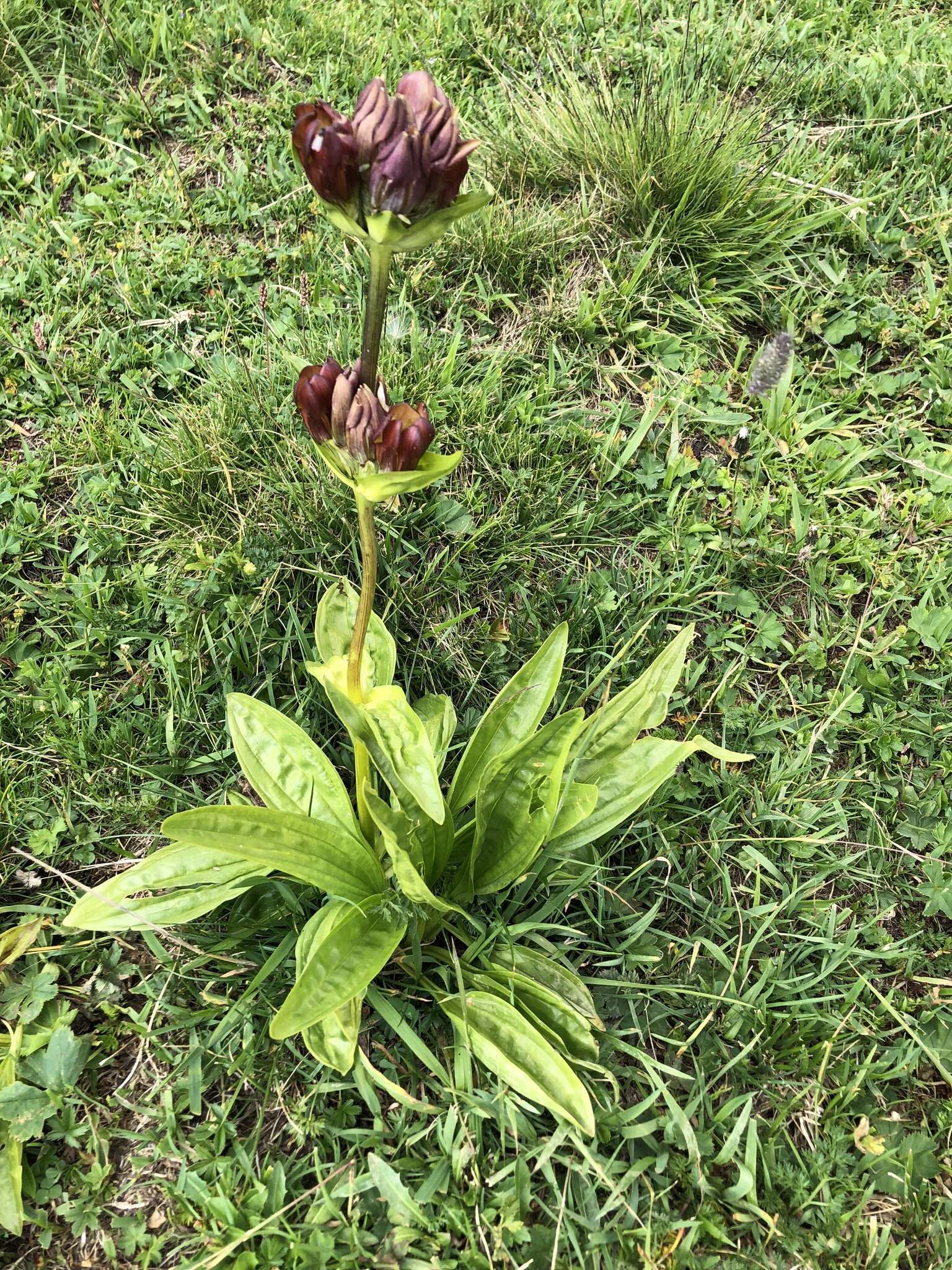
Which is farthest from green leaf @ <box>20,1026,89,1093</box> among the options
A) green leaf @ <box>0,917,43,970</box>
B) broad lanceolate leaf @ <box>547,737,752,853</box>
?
broad lanceolate leaf @ <box>547,737,752,853</box>

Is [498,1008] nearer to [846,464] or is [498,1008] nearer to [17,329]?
[846,464]

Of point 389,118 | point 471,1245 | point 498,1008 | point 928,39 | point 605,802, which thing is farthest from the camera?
point 928,39

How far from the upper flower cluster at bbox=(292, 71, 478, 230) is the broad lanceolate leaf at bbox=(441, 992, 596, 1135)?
4.33 feet

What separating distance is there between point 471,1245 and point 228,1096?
52 cm

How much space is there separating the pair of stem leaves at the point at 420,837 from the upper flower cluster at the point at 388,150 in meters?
0.76

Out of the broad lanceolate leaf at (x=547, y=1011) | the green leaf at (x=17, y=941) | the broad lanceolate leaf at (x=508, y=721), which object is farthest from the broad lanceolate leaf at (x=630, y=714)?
the green leaf at (x=17, y=941)

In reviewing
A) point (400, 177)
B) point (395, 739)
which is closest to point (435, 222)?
point (400, 177)

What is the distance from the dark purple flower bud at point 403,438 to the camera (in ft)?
4.36

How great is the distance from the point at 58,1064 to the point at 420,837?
31.5 inches

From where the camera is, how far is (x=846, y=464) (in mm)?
2643

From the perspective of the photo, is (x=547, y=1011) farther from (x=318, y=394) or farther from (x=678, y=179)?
(x=678, y=179)

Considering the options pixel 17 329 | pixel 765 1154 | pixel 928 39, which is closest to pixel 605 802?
pixel 765 1154

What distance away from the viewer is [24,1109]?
168 centimetres

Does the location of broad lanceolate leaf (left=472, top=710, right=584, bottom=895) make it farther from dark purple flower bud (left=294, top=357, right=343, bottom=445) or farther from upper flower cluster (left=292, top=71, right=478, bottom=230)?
upper flower cluster (left=292, top=71, right=478, bottom=230)
